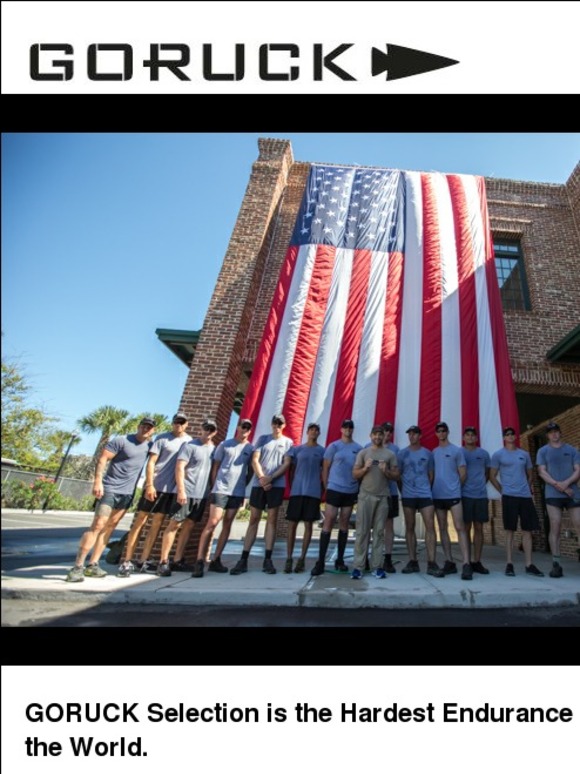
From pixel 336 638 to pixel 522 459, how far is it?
3.22 metres

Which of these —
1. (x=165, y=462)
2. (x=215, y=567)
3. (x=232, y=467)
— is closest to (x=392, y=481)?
(x=232, y=467)

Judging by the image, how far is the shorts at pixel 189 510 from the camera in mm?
4195

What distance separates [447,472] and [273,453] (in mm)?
1972

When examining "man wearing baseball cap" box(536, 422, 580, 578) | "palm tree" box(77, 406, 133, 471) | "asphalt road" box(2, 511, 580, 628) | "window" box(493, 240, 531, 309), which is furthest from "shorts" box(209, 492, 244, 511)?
"palm tree" box(77, 406, 133, 471)

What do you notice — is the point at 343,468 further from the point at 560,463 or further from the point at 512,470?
the point at 560,463

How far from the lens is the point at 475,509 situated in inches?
173

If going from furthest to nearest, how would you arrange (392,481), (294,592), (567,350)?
(567,350), (392,481), (294,592)

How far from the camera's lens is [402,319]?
578 cm

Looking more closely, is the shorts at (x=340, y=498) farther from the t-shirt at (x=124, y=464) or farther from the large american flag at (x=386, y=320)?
the t-shirt at (x=124, y=464)

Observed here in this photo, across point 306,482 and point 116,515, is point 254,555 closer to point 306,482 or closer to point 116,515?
point 306,482

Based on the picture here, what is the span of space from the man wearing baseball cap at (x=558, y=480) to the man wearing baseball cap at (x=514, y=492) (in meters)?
0.21

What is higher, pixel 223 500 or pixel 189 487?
pixel 189 487

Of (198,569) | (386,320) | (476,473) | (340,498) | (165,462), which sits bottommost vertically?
(198,569)
